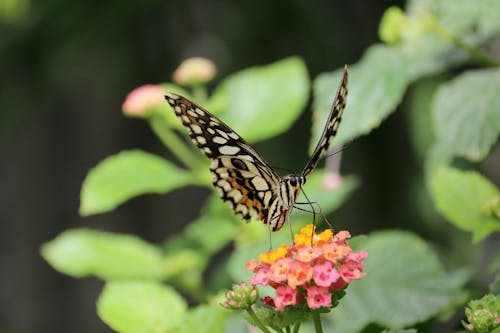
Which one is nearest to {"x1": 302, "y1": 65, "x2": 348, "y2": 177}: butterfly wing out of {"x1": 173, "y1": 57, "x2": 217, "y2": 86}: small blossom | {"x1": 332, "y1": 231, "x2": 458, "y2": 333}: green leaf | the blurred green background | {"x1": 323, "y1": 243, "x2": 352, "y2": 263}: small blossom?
{"x1": 332, "y1": 231, "x2": 458, "y2": 333}: green leaf

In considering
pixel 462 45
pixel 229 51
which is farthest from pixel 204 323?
pixel 229 51

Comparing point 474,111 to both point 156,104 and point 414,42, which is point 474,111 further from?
point 156,104

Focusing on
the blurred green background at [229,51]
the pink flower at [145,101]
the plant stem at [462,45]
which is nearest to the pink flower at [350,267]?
the plant stem at [462,45]

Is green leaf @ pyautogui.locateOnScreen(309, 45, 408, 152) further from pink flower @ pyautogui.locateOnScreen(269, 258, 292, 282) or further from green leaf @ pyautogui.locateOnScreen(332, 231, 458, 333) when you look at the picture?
pink flower @ pyautogui.locateOnScreen(269, 258, 292, 282)

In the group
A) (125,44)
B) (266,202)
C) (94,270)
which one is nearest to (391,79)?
(266,202)

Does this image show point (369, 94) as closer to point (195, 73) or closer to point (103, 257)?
point (195, 73)

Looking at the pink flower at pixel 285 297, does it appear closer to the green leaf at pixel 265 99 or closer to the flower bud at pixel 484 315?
the flower bud at pixel 484 315
